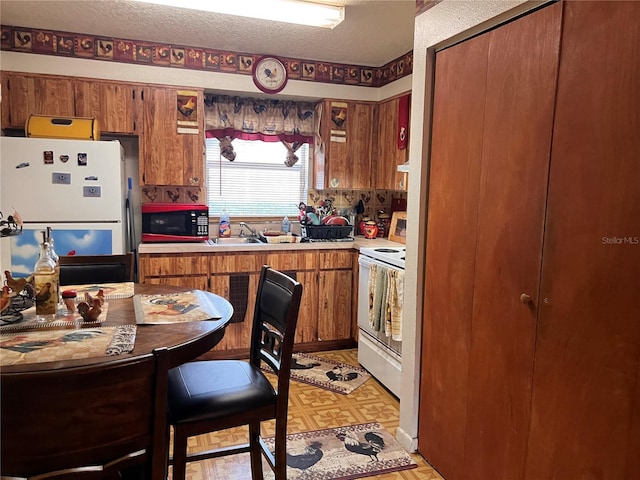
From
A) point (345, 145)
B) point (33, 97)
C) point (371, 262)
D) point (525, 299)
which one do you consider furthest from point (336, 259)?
point (33, 97)

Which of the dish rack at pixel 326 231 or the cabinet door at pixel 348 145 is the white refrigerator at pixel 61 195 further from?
the cabinet door at pixel 348 145

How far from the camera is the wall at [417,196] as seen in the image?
2.11 metres

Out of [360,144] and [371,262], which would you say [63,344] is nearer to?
[371,262]

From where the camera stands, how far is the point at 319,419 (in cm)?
269

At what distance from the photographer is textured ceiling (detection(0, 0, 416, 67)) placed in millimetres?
2865

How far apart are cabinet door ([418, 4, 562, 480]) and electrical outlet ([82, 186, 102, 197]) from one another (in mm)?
2245

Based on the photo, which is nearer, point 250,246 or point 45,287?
point 45,287

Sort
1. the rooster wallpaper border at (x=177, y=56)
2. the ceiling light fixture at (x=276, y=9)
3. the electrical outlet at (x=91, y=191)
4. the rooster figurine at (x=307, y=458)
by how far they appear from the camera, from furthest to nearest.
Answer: the rooster wallpaper border at (x=177, y=56) < the electrical outlet at (x=91, y=191) < the ceiling light fixture at (x=276, y=9) < the rooster figurine at (x=307, y=458)

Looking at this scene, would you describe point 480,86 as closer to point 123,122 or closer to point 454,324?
point 454,324

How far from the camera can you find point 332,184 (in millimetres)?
4102

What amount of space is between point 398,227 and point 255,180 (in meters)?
1.39

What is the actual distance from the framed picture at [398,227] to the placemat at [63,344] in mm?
2836

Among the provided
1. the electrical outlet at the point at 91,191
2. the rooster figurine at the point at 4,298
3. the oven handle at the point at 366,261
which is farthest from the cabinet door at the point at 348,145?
the rooster figurine at the point at 4,298

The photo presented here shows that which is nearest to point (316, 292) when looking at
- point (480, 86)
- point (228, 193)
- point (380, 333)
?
point (380, 333)
